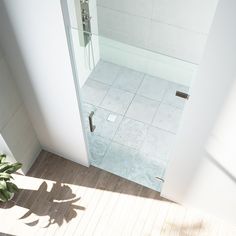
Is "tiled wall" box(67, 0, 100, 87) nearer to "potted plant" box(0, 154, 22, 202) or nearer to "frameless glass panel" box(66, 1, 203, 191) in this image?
"frameless glass panel" box(66, 1, 203, 191)

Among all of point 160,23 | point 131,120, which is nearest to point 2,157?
point 131,120

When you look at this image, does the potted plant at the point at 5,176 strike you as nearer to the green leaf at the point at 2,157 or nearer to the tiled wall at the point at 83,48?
the green leaf at the point at 2,157

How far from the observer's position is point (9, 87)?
1938 millimetres

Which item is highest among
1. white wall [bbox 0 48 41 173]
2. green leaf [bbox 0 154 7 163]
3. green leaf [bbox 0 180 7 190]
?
white wall [bbox 0 48 41 173]

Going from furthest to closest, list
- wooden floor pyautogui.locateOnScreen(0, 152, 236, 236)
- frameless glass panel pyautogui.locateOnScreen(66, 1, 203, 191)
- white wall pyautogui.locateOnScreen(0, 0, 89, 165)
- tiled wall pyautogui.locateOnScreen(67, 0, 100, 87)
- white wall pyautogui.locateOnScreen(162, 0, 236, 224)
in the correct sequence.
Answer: frameless glass panel pyautogui.locateOnScreen(66, 1, 203, 191) → wooden floor pyautogui.locateOnScreen(0, 152, 236, 236) → tiled wall pyautogui.locateOnScreen(67, 0, 100, 87) → white wall pyautogui.locateOnScreen(0, 0, 89, 165) → white wall pyautogui.locateOnScreen(162, 0, 236, 224)

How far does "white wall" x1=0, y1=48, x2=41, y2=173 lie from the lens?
1.90 meters

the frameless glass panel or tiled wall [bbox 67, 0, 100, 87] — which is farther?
the frameless glass panel

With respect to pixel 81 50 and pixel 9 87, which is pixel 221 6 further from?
pixel 9 87

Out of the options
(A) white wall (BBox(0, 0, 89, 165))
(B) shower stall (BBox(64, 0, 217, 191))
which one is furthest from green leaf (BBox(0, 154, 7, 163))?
(B) shower stall (BBox(64, 0, 217, 191))

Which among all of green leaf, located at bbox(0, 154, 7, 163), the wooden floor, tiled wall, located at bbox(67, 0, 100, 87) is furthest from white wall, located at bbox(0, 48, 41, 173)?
tiled wall, located at bbox(67, 0, 100, 87)

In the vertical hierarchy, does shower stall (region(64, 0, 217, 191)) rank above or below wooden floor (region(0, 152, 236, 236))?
above

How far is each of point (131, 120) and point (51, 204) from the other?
1061mm

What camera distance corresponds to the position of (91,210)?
95.9 inches

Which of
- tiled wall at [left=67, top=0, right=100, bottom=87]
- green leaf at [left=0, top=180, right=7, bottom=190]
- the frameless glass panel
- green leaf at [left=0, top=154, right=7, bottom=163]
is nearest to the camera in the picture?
tiled wall at [left=67, top=0, right=100, bottom=87]
